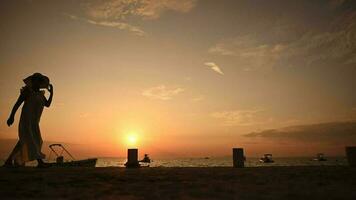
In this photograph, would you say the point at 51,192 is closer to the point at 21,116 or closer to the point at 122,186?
the point at 122,186

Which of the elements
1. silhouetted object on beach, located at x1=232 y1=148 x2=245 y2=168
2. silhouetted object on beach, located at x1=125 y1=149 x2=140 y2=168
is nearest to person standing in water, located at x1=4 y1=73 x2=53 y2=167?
silhouetted object on beach, located at x1=125 y1=149 x2=140 y2=168

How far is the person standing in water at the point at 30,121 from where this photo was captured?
32.4 feet

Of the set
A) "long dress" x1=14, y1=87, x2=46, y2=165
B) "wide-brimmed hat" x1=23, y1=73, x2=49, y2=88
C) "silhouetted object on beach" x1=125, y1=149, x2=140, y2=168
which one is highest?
"wide-brimmed hat" x1=23, y1=73, x2=49, y2=88

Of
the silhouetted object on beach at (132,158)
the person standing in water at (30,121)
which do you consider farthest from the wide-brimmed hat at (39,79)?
the silhouetted object on beach at (132,158)

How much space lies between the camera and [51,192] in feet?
15.4

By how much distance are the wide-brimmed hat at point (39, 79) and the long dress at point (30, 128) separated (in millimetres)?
232

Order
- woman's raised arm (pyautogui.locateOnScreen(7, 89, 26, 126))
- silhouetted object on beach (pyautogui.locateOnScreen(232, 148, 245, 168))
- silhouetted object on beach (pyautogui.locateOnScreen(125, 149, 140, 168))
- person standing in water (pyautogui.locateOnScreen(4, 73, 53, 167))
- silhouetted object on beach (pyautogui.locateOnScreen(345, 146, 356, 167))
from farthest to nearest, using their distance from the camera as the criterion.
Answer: silhouetted object on beach (pyautogui.locateOnScreen(125, 149, 140, 168)), silhouetted object on beach (pyautogui.locateOnScreen(232, 148, 245, 168)), silhouetted object on beach (pyautogui.locateOnScreen(345, 146, 356, 167)), woman's raised arm (pyautogui.locateOnScreen(7, 89, 26, 126)), person standing in water (pyautogui.locateOnScreen(4, 73, 53, 167))

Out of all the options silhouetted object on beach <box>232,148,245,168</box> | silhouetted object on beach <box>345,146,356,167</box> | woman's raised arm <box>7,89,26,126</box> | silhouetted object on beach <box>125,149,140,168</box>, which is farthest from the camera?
silhouetted object on beach <box>125,149,140,168</box>

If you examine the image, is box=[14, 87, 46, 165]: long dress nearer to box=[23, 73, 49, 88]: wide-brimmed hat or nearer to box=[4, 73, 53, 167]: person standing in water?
box=[4, 73, 53, 167]: person standing in water

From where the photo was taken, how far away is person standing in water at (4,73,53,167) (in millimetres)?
9883

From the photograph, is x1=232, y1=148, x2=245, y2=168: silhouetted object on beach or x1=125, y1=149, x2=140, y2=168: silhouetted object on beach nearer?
x1=232, y1=148, x2=245, y2=168: silhouetted object on beach

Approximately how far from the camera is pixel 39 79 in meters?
10.6

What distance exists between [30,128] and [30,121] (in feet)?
0.81

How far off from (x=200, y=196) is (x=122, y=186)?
69.2 inches
